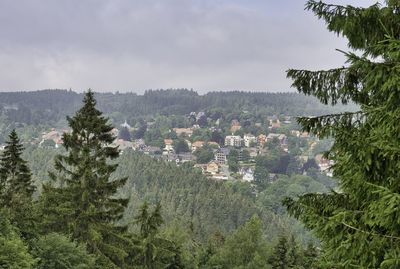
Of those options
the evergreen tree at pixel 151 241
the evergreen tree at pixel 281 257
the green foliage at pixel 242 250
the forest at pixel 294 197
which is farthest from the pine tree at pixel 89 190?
the green foliage at pixel 242 250

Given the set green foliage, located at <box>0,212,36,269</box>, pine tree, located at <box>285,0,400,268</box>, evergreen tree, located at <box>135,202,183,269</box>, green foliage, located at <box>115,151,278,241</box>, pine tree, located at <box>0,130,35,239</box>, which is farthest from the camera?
green foliage, located at <box>115,151,278,241</box>

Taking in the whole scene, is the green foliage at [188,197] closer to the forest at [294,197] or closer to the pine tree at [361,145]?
the forest at [294,197]

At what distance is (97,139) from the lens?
21797mm

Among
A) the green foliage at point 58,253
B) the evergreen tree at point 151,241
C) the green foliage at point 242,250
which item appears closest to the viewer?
the green foliage at point 58,253

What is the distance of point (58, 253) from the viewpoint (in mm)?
18469

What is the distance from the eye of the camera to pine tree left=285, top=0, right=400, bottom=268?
223 inches

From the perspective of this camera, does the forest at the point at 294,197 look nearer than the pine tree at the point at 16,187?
Yes

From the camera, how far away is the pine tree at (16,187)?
18.8 meters

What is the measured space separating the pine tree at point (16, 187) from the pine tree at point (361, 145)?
45.1ft

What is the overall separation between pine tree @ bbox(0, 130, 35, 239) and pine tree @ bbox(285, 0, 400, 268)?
45.1 ft

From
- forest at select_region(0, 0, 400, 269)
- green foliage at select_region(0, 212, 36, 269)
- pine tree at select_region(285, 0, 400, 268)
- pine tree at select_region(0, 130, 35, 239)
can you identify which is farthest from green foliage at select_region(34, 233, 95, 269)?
pine tree at select_region(285, 0, 400, 268)

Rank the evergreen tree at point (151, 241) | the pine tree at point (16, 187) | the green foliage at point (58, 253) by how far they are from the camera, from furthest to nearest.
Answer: the evergreen tree at point (151, 241), the pine tree at point (16, 187), the green foliage at point (58, 253)

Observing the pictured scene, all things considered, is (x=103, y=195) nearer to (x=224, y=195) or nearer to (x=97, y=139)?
(x=97, y=139)

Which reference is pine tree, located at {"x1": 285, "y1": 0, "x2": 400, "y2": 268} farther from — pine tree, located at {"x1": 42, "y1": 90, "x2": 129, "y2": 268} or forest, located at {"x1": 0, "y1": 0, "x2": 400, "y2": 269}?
pine tree, located at {"x1": 42, "y1": 90, "x2": 129, "y2": 268}
